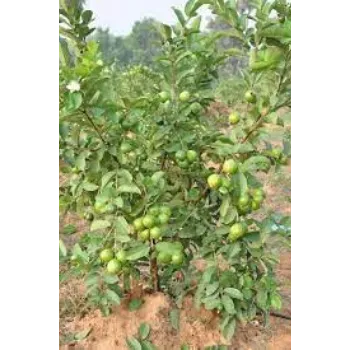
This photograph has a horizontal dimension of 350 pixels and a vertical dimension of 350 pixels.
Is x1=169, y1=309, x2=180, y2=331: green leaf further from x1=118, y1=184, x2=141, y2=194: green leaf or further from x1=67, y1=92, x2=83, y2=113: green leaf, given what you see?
x1=67, y1=92, x2=83, y2=113: green leaf

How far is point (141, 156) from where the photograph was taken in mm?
1571

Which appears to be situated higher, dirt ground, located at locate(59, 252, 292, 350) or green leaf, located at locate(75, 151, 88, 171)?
green leaf, located at locate(75, 151, 88, 171)

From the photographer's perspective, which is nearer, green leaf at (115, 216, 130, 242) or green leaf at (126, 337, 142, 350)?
green leaf at (115, 216, 130, 242)

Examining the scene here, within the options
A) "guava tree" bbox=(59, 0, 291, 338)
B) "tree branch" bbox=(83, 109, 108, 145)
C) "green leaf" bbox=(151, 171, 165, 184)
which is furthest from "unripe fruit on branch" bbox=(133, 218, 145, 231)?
"tree branch" bbox=(83, 109, 108, 145)

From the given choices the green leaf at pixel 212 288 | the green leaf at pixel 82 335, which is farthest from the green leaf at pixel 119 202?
the green leaf at pixel 82 335

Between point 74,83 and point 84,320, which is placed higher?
point 74,83

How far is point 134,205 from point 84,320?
20.6 inches

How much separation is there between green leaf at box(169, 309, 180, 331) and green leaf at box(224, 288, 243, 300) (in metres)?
0.23

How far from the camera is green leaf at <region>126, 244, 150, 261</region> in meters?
1.47
